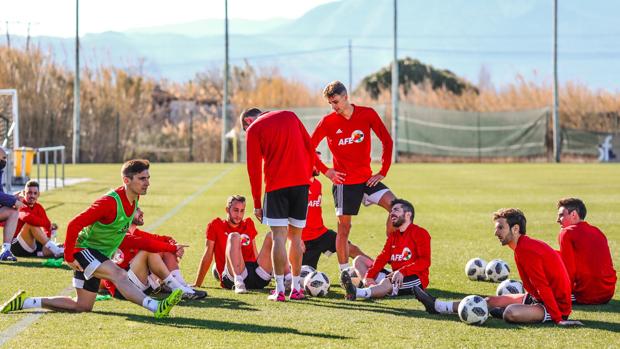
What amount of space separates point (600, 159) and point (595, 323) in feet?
129

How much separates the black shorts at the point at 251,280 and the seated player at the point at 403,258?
1.02 metres

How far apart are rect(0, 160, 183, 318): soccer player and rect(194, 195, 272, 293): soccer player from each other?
1.61m

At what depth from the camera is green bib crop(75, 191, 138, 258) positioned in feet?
29.0

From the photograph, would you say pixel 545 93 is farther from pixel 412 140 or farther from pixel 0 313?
pixel 0 313

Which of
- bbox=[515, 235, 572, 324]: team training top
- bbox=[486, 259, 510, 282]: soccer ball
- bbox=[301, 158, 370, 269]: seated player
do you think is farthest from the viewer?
bbox=[301, 158, 370, 269]: seated player

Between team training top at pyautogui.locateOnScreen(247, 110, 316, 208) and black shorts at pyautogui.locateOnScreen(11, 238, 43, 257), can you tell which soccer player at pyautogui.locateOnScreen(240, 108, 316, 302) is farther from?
black shorts at pyautogui.locateOnScreen(11, 238, 43, 257)

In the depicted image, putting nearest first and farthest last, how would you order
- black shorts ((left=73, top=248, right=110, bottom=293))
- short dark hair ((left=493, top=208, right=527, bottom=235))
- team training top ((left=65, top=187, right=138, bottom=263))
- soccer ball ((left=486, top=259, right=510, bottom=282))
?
short dark hair ((left=493, top=208, right=527, bottom=235)), team training top ((left=65, top=187, right=138, bottom=263)), black shorts ((left=73, top=248, right=110, bottom=293)), soccer ball ((left=486, top=259, right=510, bottom=282))

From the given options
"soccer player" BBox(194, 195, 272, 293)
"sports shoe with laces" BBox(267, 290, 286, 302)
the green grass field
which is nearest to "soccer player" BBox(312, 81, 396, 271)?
the green grass field

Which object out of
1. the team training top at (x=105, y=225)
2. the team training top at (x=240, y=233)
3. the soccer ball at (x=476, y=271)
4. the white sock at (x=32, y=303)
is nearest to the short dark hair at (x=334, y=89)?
the team training top at (x=240, y=233)

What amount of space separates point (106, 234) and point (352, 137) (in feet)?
10.6

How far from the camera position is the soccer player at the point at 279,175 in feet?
32.0

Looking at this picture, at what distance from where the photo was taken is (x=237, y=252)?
10391 millimetres

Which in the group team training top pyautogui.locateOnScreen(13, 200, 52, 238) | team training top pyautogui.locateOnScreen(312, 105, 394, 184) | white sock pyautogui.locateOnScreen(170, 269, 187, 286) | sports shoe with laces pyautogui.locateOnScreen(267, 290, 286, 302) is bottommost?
sports shoe with laces pyautogui.locateOnScreen(267, 290, 286, 302)

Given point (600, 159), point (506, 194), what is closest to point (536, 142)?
point (600, 159)
